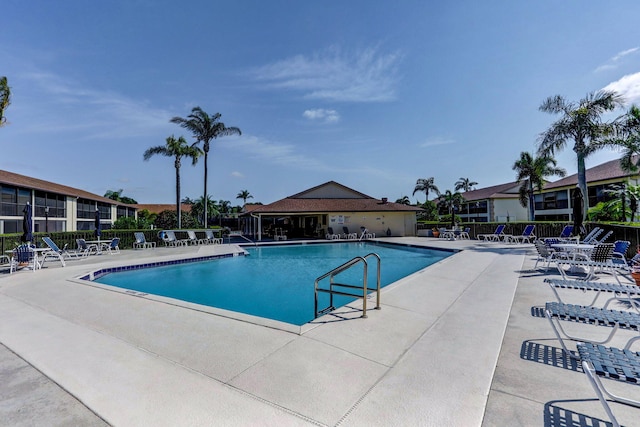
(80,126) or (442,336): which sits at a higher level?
(80,126)

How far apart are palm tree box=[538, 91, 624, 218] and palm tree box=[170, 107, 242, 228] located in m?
24.4

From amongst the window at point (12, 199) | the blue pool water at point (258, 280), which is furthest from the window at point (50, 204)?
the blue pool water at point (258, 280)

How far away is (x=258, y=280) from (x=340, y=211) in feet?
50.2

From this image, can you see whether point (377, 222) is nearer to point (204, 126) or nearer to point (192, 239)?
point (192, 239)

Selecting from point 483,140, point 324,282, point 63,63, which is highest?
point 63,63

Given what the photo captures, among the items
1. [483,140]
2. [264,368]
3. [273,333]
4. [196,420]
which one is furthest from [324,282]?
[483,140]

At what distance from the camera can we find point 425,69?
13953 millimetres

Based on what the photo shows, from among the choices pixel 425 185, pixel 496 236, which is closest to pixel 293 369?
pixel 496 236

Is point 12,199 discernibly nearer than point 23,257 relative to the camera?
No

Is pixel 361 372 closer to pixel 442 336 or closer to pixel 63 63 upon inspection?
pixel 442 336

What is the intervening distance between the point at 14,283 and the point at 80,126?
12640 millimetres

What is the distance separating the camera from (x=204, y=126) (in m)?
→ 26.3

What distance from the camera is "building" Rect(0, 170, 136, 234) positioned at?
20.5 metres

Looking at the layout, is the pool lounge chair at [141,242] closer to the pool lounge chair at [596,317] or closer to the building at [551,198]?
the pool lounge chair at [596,317]
